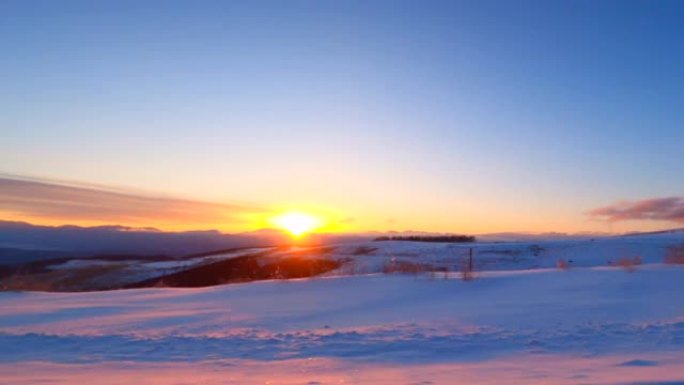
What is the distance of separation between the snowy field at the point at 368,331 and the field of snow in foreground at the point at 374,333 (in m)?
0.03

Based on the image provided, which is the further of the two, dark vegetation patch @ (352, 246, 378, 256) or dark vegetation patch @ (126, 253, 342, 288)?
dark vegetation patch @ (352, 246, 378, 256)

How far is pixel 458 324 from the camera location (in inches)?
487

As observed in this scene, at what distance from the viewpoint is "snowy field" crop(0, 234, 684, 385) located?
30.1 ft

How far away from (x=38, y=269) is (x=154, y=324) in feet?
138

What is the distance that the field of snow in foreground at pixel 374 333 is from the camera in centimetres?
916

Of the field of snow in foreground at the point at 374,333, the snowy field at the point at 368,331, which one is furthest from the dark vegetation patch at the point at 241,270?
the field of snow in foreground at the point at 374,333

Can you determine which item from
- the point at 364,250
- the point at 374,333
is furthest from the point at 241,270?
the point at 374,333

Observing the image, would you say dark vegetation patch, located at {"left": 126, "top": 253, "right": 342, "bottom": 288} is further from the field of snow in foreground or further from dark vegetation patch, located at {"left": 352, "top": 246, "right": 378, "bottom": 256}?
the field of snow in foreground

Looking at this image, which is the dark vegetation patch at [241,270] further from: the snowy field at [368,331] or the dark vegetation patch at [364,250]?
the snowy field at [368,331]

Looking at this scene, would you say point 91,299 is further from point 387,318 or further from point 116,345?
point 387,318

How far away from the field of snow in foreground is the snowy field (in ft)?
0.10

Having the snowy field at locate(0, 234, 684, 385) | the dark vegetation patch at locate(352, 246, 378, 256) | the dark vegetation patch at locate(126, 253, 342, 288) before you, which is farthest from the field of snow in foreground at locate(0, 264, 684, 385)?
the dark vegetation patch at locate(352, 246, 378, 256)

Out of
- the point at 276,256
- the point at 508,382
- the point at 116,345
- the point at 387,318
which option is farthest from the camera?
the point at 276,256

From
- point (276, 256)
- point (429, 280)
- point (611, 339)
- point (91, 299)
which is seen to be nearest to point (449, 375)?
point (611, 339)
